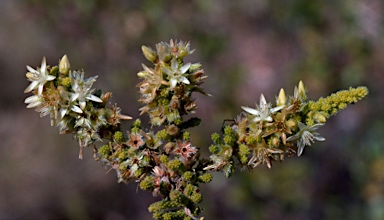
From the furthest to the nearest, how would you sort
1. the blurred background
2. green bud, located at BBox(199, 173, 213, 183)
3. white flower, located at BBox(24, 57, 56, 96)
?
the blurred background, white flower, located at BBox(24, 57, 56, 96), green bud, located at BBox(199, 173, 213, 183)

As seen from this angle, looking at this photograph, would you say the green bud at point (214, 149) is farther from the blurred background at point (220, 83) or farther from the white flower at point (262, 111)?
the blurred background at point (220, 83)

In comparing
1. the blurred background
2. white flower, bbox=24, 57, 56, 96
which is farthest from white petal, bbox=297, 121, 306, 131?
the blurred background

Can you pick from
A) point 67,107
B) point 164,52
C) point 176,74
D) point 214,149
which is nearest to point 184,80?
point 176,74

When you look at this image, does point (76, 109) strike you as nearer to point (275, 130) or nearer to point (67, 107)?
point (67, 107)

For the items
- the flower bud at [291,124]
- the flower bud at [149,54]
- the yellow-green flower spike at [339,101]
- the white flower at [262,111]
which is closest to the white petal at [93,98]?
the flower bud at [149,54]

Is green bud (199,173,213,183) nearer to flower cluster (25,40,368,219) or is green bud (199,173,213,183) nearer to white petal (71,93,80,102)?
flower cluster (25,40,368,219)

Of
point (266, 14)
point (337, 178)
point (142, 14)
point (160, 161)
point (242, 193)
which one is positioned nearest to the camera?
point (160, 161)

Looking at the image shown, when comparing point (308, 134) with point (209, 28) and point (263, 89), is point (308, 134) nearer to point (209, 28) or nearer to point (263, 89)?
point (209, 28)

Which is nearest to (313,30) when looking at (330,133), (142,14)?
(330,133)
